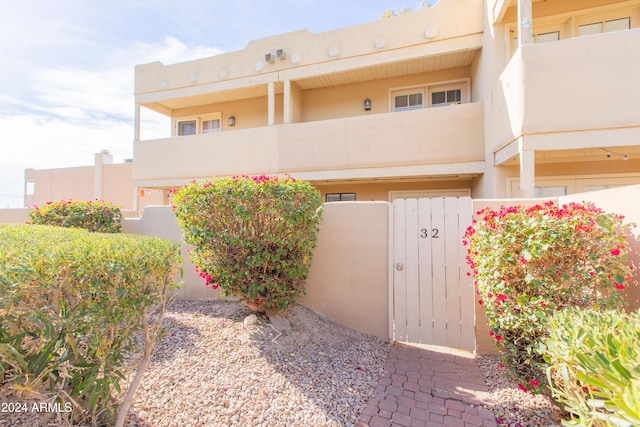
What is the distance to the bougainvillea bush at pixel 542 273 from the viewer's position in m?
2.60

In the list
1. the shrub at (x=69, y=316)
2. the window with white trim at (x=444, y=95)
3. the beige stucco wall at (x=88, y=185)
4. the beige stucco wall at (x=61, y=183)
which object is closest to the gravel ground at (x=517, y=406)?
the shrub at (x=69, y=316)

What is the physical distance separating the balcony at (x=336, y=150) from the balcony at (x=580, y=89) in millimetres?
1956

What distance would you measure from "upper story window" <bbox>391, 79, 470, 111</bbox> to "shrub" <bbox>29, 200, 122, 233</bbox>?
28.2ft

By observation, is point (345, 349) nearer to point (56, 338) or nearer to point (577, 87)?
point (56, 338)

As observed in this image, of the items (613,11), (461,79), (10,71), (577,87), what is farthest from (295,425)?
(10,71)

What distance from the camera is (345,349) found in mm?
4211

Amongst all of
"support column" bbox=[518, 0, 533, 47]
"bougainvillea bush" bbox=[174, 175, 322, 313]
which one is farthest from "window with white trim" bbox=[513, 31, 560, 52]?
"bougainvillea bush" bbox=[174, 175, 322, 313]

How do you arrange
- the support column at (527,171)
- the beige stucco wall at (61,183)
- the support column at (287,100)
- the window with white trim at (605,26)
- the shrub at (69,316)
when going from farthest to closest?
the beige stucco wall at (61,183), the support column at (287,100), the window with white trim at (605,26), the support column at (527,171), the shrub at (69,316)

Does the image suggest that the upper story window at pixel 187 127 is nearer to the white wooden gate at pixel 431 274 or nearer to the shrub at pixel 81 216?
the shrub at pixel 81 216

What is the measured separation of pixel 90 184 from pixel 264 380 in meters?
18.6

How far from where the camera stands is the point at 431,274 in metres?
4.48

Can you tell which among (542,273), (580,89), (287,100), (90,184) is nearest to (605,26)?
(580,89)

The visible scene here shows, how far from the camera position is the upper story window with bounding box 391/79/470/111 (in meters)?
9.16

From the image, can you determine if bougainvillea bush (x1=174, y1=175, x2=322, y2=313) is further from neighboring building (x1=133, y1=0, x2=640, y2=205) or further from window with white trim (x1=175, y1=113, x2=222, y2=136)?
window with white trim (x1=175, y1=113, x2=222, y2=136)
